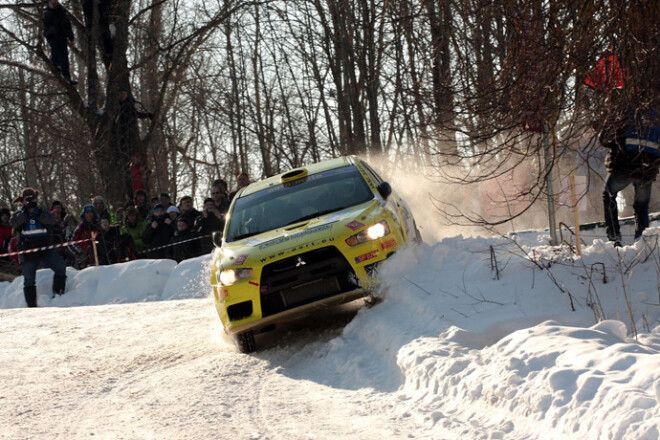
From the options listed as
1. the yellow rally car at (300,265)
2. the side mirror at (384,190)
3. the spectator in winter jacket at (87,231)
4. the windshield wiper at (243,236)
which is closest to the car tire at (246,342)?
the yellow rally car at (300,265)

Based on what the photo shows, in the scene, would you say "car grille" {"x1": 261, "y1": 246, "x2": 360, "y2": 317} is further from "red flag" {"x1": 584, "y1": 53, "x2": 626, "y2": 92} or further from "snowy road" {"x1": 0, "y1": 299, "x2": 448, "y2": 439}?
"red flag" {"x1": 584, "y1": 53, "x2": 626, "y2": 92}

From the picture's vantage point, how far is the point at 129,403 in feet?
22.1

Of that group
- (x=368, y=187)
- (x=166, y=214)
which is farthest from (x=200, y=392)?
(x=166, y=214)

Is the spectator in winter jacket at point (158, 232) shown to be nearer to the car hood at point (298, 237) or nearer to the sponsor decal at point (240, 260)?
the car hood at point (298, 237)

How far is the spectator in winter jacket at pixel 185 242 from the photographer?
55.5 feet

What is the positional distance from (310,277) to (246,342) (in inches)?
40.1

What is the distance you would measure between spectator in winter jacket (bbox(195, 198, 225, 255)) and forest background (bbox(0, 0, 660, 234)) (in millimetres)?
3908

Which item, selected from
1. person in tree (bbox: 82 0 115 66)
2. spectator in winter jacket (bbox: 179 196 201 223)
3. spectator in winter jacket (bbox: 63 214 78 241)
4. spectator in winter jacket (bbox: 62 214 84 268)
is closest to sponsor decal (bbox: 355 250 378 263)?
spectator in winter jacket (bbox: 179 196 201 223)

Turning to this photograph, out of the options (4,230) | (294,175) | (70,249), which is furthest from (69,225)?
(294,175)

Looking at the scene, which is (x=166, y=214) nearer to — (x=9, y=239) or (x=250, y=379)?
(x=9, y=239)

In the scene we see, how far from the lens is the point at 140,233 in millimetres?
18141

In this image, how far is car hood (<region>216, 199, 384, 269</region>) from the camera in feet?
27.0

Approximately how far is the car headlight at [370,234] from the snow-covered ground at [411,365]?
295 mm

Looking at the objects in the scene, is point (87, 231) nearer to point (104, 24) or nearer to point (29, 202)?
point (29, 202)
